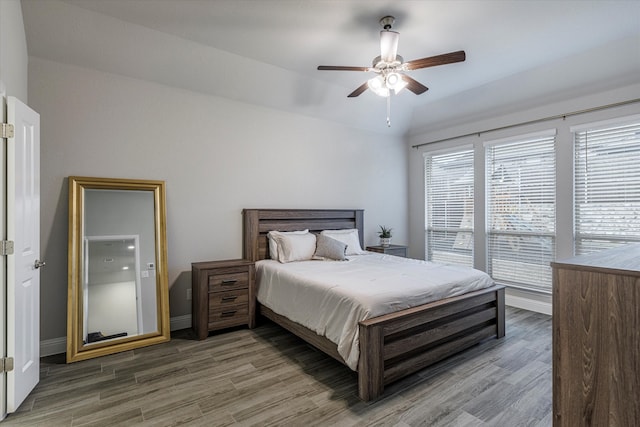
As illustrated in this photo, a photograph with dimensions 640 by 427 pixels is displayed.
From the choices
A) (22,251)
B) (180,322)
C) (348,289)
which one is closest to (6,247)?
(22,251)

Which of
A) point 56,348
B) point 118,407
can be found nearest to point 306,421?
point 118,407

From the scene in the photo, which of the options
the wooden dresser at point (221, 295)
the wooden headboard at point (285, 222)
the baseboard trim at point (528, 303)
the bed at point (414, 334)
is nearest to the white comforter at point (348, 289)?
the bed at point (414, 334)

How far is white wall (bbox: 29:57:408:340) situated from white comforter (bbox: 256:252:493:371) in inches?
35.4

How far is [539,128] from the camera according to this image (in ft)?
13.4

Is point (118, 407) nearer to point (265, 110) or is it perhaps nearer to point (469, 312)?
point (469, 312)

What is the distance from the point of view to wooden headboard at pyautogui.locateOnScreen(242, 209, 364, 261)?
393 cm

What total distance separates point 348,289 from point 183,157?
2.44 m

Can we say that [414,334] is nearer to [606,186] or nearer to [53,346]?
[606,186]

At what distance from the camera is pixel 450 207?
17.2ft

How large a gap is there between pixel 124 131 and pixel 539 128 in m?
4.97

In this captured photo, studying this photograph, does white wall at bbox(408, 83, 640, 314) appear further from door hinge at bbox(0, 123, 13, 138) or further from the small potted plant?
door hinge at bbox(0, 123, 13, 138)

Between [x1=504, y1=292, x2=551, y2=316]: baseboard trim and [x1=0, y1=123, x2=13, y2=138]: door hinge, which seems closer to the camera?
[x1=0, y1=123, x2=13, y2=138]: door hinge

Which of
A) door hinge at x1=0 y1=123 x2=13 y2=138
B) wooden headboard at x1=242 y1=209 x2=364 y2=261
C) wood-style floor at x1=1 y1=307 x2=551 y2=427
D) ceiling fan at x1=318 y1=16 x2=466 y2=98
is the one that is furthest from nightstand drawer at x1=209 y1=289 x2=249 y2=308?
ceiling fan at x1=318 y1=16 x2=466 y2=98

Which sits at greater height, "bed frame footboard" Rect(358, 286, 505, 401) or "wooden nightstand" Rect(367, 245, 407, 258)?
"wooden nightstand" Rect(367, 245, 407, 258)
